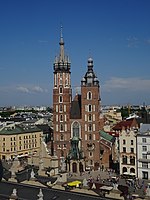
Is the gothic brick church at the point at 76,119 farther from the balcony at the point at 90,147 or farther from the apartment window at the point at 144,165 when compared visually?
the apartment window at the point at 144,165

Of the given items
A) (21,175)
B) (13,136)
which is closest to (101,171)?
(13,136)

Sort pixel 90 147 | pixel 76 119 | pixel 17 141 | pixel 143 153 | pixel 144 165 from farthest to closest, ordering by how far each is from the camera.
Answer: pixel 17 141
pixel 76 119
pixel 90 147
pixel 143 153
pixel 144 165

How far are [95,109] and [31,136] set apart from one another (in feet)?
91.2

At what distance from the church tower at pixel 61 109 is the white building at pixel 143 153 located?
1889cm

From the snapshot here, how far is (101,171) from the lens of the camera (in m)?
73.4

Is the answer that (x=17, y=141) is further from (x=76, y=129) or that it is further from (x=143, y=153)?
(x=143, y=153)

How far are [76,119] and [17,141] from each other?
2118 cm

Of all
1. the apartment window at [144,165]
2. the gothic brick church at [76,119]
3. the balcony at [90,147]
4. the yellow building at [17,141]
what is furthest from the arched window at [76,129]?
the apartment window at [144,165]

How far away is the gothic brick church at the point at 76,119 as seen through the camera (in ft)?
249

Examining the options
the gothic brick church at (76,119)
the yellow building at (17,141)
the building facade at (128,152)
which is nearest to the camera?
the building facade at (128,152)

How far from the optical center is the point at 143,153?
6469cm

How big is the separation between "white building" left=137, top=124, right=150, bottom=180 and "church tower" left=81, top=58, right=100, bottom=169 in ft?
41.7

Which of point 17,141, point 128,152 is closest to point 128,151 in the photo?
point 128,152

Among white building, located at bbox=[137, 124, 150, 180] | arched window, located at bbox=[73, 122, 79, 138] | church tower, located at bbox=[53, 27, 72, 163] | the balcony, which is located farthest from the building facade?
church tower, located at bbox=[53, 27, 72, 163]
